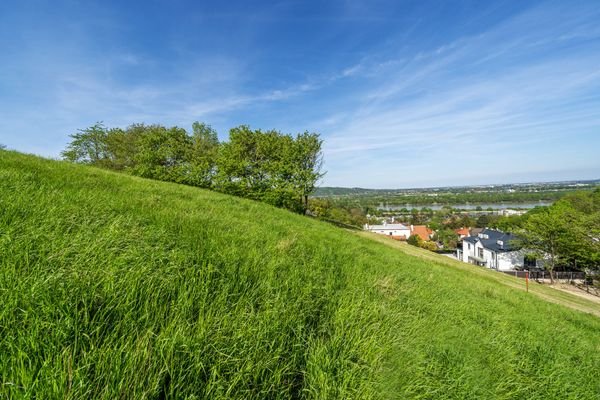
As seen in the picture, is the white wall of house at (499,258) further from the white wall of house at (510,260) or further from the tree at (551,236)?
the tree at (551,236)

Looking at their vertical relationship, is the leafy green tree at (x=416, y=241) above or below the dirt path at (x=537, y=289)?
below

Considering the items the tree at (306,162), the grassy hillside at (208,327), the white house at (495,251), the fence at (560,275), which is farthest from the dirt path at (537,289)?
the white house at (495,251)

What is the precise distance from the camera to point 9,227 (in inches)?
95.1

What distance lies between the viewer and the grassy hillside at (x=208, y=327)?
146 cm

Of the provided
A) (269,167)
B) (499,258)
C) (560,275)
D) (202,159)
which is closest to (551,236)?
(560,275)

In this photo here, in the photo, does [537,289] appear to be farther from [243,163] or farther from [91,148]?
[91,148]

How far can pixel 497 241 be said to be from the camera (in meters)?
39.5

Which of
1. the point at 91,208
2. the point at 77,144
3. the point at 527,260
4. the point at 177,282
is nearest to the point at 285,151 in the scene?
the point at 91,208

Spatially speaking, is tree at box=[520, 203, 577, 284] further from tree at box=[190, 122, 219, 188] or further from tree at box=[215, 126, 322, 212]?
tree at box=[190, 122, 219, 188]

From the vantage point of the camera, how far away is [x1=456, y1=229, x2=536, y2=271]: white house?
35.8 m

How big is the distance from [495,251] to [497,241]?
3.00 m

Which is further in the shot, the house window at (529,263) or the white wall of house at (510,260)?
the white wall of house at (510,260)

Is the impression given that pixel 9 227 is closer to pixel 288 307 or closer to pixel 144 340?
pixel 144 340

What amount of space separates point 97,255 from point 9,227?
0.97 m
